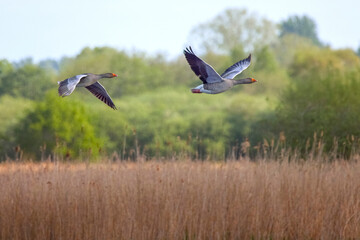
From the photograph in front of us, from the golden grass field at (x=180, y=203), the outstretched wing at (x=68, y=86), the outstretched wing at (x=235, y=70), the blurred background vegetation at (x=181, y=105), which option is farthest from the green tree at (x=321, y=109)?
the outstretched wing at (x=68, y=86)

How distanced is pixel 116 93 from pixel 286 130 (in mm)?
13853

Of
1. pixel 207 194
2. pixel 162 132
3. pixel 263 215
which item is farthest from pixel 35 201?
pixel 162 132

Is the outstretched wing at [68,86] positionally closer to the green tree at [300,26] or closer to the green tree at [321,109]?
the green tree at [321,109]

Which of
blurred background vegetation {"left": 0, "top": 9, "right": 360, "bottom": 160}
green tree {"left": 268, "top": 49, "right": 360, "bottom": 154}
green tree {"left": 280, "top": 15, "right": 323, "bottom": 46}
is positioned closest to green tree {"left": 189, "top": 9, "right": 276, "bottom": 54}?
blurred background vegetation {"left": 0, "top": 9, "right": 360, "bottom": 160}

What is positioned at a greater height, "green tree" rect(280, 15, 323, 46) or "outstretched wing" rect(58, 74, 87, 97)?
"green tree" rect(280, 15, 323, 46)

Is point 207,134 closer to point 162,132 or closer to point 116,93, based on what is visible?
point 162,132

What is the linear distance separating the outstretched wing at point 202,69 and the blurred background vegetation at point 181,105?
16.2ft

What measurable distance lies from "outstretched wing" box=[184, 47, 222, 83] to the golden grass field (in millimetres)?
1391

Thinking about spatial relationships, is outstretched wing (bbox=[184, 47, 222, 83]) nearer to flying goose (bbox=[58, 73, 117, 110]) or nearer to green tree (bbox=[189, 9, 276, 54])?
flying goose (bbox=[58, 73, 117, 110])

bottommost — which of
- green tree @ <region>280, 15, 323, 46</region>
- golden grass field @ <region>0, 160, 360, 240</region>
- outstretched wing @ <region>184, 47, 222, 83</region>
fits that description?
golden grass field @ <region>0, 160, 360, 240</region>

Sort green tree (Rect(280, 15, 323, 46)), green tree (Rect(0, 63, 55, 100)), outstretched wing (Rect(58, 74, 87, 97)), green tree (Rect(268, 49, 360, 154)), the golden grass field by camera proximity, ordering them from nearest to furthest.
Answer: outstretched wing (Rect(58, 74, 87, 97)) → the golden grass field → green tree (Rect(268, 49, 360, 154)) → green tree (Rect(0, 63, 55, 100)) → green tree (Rect(280, 15, 323, 46))

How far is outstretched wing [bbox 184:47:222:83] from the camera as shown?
6.76m

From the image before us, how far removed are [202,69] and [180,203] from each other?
1874mm

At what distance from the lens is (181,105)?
2856cm
